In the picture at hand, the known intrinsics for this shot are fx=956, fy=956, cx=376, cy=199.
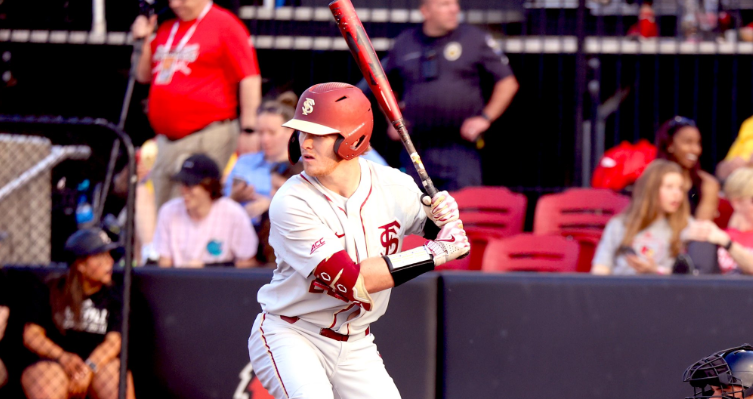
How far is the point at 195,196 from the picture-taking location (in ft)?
19.1

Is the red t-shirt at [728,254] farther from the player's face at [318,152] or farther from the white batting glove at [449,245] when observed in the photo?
the player's face at [318,152]

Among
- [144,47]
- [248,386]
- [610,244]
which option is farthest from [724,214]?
[144,47]

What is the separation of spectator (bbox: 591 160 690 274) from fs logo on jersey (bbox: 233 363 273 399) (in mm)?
2082

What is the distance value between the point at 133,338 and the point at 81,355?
318mm

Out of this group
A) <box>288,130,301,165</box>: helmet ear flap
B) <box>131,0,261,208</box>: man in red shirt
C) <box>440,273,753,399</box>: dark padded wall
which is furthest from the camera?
<box>131,0,261,208</box>: man in red shirt

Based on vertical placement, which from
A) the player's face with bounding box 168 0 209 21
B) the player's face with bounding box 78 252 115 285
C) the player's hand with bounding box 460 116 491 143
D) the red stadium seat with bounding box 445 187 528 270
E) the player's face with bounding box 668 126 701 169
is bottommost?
the player's face with bounding box 78 252 115 285

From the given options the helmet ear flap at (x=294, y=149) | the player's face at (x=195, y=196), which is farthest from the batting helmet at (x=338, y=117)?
the player's face at (x=195, y=196)

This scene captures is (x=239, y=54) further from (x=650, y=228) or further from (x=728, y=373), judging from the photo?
(x=728, y=373)

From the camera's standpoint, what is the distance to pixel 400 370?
4.91 m

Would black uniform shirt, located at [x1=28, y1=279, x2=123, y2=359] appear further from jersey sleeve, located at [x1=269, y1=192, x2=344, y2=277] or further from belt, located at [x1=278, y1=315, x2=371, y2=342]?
jersey sleeve, located at [x1=269, y1=192, x2=344, y2=277]

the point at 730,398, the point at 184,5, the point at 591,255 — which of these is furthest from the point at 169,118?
the point at 730,398

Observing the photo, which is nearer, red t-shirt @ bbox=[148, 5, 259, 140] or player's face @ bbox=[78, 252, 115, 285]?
player's face @ bbox=[78, 252, 115, 285]

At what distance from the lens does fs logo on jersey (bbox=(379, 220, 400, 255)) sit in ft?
12.3

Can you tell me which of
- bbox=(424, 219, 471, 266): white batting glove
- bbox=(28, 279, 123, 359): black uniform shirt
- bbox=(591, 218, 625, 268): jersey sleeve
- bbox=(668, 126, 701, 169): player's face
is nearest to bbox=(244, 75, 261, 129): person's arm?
bbox=(28, 279, 123, 359): black uniform shirt
